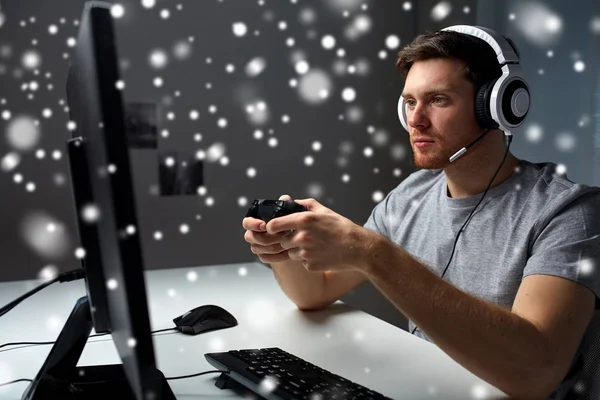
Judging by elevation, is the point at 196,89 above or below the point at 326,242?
above

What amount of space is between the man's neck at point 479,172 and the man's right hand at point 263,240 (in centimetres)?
43

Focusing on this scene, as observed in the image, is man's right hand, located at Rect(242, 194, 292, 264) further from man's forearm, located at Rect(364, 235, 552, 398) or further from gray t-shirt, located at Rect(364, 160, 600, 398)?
gray t-shirt, located at Rect(364, 160, 600, 398)

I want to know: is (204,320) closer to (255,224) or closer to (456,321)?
(255,224)

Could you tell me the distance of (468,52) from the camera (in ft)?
4.01

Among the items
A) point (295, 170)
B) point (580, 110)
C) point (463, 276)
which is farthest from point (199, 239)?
point (580, 110)

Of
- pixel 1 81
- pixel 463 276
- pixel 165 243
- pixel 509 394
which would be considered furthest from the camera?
pixel 165 243

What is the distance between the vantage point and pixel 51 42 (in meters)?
1.93

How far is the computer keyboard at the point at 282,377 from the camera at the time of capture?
29.6 inches

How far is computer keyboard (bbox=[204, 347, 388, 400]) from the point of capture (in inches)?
29.6

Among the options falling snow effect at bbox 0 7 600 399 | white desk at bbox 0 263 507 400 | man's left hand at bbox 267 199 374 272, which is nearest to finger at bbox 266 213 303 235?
man's left hand at bbox 267 199 374 272

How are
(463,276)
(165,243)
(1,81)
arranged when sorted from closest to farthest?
(463,276) → (1,81) → (165,243)

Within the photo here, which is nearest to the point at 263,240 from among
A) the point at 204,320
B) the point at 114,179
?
the point at 204,320

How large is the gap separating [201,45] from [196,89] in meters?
0.16

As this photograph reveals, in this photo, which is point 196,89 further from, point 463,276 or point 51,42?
point 463,276
